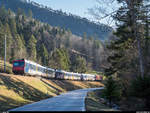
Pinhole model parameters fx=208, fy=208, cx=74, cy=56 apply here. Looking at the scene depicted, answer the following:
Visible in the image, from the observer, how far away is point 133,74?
25.3m

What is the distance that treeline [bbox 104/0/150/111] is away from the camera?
54.3ft

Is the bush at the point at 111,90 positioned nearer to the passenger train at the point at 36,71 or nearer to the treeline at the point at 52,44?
the passenger train at the point at 36,71

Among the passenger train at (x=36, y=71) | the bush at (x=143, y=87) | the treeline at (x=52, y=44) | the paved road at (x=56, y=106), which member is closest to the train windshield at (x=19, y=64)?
the passenger train at (x=36, y=71)

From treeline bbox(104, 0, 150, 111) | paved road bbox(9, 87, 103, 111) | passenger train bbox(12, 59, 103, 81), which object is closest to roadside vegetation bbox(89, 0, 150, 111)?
treeline bbox(104, 0, 150, 111)

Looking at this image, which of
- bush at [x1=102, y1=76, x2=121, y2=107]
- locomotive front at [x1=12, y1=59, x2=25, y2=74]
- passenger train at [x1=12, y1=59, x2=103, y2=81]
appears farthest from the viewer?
passenger train at [x1=12, y1=59, x2=103, y2=81]

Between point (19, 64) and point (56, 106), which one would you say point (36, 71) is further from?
point (56, 106)

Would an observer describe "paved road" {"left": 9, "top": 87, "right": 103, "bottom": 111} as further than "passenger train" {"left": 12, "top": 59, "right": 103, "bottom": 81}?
No

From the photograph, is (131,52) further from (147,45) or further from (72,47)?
(72,47)

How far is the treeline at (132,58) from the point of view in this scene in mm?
16547

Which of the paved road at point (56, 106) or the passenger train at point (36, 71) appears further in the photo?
the passenger train at point (36, 71)

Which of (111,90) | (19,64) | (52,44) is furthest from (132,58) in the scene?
(52,44)

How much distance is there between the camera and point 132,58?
2655 centimetres

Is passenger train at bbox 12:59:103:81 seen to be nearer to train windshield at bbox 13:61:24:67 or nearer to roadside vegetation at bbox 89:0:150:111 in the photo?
train windshield at bbox 13:61:24:67

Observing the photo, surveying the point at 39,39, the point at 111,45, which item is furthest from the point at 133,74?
the point at 39,39
